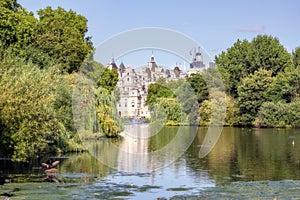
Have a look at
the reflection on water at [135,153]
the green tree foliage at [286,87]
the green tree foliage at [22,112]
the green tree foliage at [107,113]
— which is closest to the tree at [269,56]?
the green tree foliage at [286,87]

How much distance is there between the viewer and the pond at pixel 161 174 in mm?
18828

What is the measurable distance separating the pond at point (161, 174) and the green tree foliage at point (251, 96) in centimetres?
2962

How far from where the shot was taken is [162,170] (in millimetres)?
24953

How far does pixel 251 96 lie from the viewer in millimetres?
64812

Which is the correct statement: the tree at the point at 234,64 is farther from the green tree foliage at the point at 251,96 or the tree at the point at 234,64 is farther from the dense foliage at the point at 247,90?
the green tree foliage at the point at 251,96

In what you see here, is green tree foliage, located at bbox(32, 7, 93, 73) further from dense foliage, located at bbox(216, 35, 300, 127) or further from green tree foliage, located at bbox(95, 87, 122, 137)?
dense foliage, located at bbox(216, 35, 300, 127)

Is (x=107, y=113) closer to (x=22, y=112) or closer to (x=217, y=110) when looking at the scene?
(x=22, y=112)

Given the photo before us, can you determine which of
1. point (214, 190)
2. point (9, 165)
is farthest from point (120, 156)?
point (214, 190)

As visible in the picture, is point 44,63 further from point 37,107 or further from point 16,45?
point 37,107

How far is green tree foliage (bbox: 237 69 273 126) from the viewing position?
64.5m

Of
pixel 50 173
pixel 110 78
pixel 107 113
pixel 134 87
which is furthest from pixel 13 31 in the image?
pixel 134 87

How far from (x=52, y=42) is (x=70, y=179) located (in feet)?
80.7

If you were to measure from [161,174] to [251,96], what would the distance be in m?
42.7

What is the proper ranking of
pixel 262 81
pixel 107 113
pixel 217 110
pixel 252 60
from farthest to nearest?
pixel 252 60
pixel 262 81
pixel 217 110
pixel 107 113
